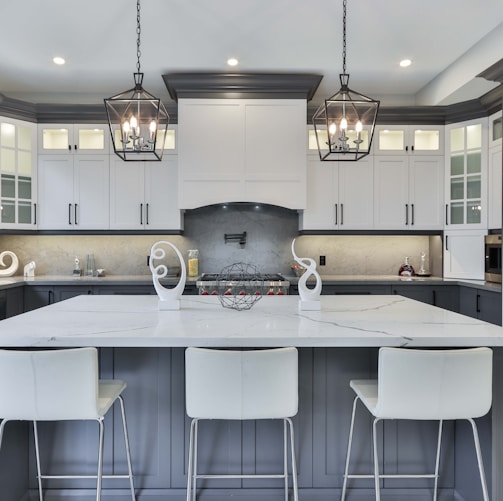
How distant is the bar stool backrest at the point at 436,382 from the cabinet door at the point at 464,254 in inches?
113

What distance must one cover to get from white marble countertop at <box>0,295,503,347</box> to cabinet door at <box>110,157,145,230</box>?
6.14 feet

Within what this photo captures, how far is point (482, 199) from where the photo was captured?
156 inches

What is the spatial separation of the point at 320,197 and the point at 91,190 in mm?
2364

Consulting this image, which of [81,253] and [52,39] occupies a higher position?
[52,39]

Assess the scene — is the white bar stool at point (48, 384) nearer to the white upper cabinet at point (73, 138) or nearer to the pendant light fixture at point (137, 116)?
the pendant light fixture at point (137, 116)

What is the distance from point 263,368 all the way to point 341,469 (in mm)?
883

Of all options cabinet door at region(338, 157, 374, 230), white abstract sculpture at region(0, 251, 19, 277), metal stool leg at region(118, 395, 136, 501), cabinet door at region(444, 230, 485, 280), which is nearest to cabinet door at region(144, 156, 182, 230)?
white abstract sculpture at region(0, 251, 19, 277)

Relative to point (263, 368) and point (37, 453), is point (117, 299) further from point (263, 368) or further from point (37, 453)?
point (263, 368)

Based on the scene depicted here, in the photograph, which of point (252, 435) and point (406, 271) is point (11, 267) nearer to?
point (252, 435)

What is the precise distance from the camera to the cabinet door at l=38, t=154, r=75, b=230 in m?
4.24

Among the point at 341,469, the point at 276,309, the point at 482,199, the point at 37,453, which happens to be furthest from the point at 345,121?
the point at 482,199

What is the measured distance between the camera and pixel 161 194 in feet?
13.9

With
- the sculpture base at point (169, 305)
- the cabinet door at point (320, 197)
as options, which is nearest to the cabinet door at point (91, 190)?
the cabinet door at point (320, 197)

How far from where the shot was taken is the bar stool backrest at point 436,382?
1493mm
